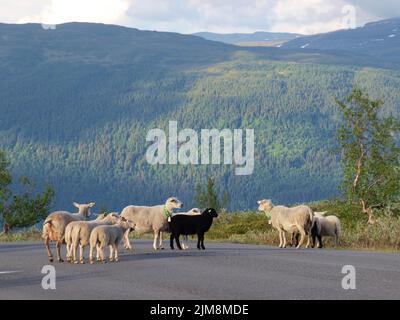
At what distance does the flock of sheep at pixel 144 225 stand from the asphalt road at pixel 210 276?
61cm

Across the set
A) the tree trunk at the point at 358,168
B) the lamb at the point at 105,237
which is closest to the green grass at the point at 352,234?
the tree trunk at the point at 358,168

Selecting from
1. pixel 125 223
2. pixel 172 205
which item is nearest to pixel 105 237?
pixel 125 223

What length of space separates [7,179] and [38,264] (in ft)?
164

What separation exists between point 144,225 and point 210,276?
27.9 feet

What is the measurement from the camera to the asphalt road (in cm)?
1580

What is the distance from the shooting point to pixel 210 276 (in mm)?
18359

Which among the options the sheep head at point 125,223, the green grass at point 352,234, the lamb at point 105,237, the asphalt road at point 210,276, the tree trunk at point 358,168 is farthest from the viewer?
the tree trunk at point 358,168

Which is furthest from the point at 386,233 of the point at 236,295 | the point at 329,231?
the point at 236,295

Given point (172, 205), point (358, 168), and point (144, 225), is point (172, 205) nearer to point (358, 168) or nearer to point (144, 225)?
point (144, 225)

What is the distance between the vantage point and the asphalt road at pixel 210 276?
15.8 metres

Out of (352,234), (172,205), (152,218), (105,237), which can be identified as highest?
(172,205)

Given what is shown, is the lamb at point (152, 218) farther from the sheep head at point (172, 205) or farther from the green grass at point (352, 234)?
the green grass at point (352, 234)

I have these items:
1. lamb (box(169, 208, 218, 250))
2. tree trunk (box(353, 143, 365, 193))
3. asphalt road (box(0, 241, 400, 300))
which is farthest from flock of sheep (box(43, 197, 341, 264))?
tree trunk (box(353, 143, 365, 193))
